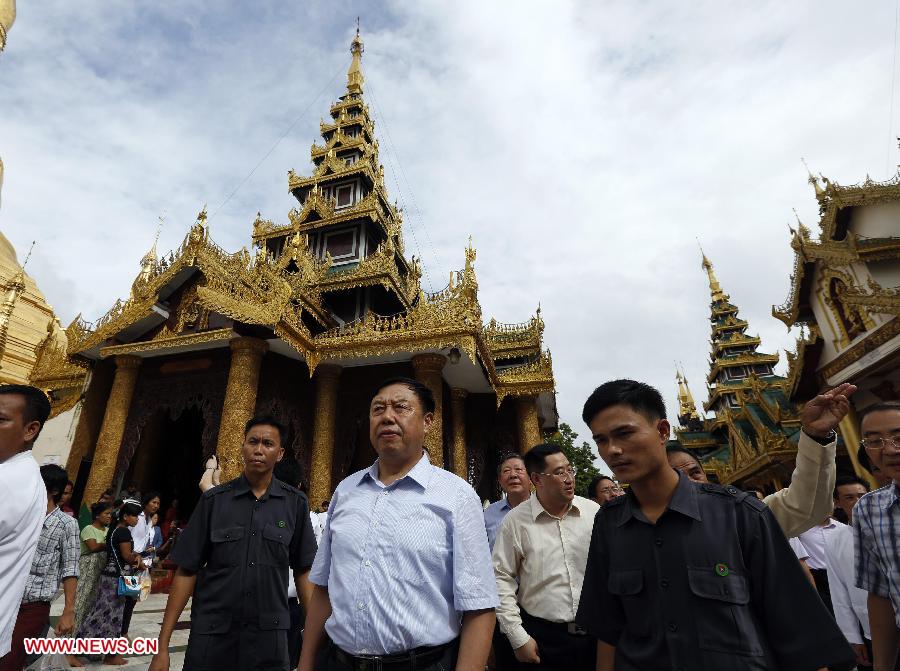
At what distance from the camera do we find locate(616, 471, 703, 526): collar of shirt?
1454 millimetres

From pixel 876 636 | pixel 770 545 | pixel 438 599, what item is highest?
pixel 770 545

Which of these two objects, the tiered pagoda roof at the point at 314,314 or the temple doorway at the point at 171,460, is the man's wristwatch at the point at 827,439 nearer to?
the tiered pagoda roof at the point at 314,314

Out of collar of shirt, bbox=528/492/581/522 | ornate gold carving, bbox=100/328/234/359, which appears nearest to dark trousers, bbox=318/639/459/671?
collar of shirt, bbox=528/492/581/522

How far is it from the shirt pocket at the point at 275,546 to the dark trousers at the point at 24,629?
5.34ft

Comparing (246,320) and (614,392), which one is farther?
(246,320)

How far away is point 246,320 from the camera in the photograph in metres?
9.95

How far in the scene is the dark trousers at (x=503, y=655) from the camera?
2789 millimetres

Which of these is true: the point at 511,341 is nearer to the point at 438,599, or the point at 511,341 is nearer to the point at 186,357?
the point at 186,357

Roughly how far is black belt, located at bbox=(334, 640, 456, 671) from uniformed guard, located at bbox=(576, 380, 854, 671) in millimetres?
526

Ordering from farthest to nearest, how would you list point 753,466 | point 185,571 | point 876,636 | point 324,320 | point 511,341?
point 753,466, point 511,341, point 324,320, point 185,571, point 876,636

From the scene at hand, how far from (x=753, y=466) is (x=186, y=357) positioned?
66.2ft

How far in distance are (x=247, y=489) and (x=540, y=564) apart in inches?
69.0

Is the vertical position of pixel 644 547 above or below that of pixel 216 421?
below

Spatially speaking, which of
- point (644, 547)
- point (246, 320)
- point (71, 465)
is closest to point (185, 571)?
point (644, 547)
